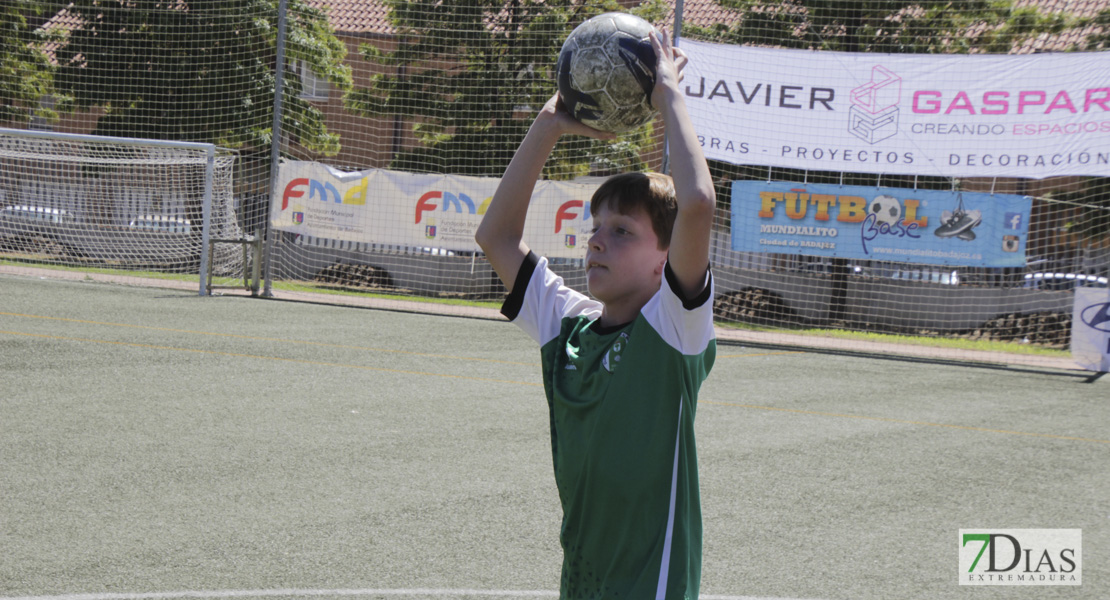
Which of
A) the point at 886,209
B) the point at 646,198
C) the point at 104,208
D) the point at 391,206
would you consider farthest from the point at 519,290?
the point at 104,208

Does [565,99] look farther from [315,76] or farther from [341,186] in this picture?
[315,76]

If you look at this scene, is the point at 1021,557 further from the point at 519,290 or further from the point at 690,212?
the point at 690,212

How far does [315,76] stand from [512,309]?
21485 mm

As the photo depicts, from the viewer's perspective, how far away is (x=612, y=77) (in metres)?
2.47

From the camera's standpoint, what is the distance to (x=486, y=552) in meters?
4.26

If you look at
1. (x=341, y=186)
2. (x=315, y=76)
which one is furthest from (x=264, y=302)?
(x=315, y=76)

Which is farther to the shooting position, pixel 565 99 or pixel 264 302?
pixel 264 302

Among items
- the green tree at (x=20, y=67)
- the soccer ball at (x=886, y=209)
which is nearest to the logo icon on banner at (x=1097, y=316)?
the soccer ball at (x=886, y=209)

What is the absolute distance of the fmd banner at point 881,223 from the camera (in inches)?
555

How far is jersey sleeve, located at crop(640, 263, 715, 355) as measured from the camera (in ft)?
6.39

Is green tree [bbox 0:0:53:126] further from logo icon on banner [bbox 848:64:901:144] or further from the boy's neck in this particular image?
the boy's neck

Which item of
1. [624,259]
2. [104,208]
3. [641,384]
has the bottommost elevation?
[104,208]

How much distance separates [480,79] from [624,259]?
19.1 m

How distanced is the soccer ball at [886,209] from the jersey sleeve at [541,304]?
12.9 metres
